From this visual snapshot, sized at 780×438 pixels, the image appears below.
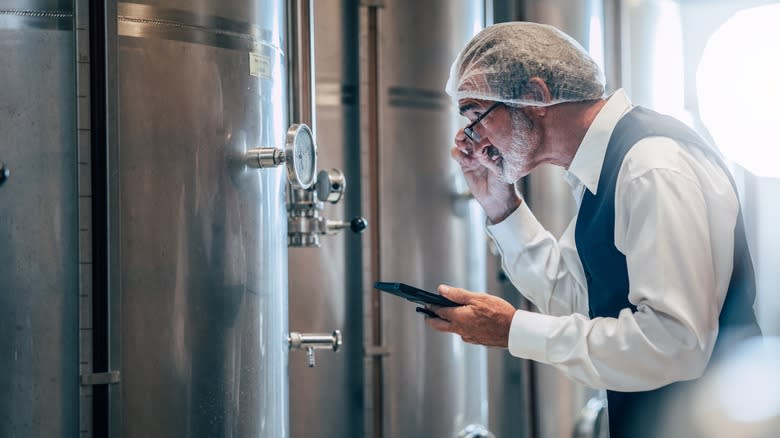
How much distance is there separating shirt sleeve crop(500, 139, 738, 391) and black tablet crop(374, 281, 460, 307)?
8.0 inches

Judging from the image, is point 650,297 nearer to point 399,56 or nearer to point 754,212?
point 399,56

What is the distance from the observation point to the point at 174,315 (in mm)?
1743

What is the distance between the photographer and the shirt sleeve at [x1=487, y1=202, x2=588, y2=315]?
1893 mm

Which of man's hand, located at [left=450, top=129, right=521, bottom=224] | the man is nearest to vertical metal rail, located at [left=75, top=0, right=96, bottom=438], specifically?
the man

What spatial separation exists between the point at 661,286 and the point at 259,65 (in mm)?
961

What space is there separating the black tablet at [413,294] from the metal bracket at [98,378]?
512 mm

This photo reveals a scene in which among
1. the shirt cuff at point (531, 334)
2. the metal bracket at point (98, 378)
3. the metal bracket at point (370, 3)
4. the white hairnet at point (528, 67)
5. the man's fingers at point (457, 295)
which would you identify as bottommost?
A: the metal bracket at point (98, 378)

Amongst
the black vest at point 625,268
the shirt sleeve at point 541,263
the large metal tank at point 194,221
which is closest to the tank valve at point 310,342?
the large metal tank at point 194,221

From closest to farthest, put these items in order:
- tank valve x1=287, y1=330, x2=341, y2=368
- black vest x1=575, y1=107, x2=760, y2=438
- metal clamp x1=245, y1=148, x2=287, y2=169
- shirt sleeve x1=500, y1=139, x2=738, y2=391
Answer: shirt sleeve x1=500, y1=139, x2=738, y2=391
black vest x1=575, y1=107, x2=760, y2=438
metal clamp x1=245, y1=148, x2=287, y2=169
tank valve x1=287, y1=330, x2=341, y2=368

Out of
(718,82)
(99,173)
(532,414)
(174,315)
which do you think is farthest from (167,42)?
(718,82)

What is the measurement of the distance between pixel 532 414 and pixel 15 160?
80.6 inches

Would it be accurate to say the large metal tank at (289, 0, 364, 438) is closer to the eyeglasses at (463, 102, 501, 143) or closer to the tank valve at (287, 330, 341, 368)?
the tank valve at (287, 330, 341, 368)

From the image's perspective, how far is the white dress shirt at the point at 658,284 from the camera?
139cm

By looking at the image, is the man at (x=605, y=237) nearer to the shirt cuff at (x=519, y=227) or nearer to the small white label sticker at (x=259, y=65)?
the shirt cuff at (x=519, y=227)
